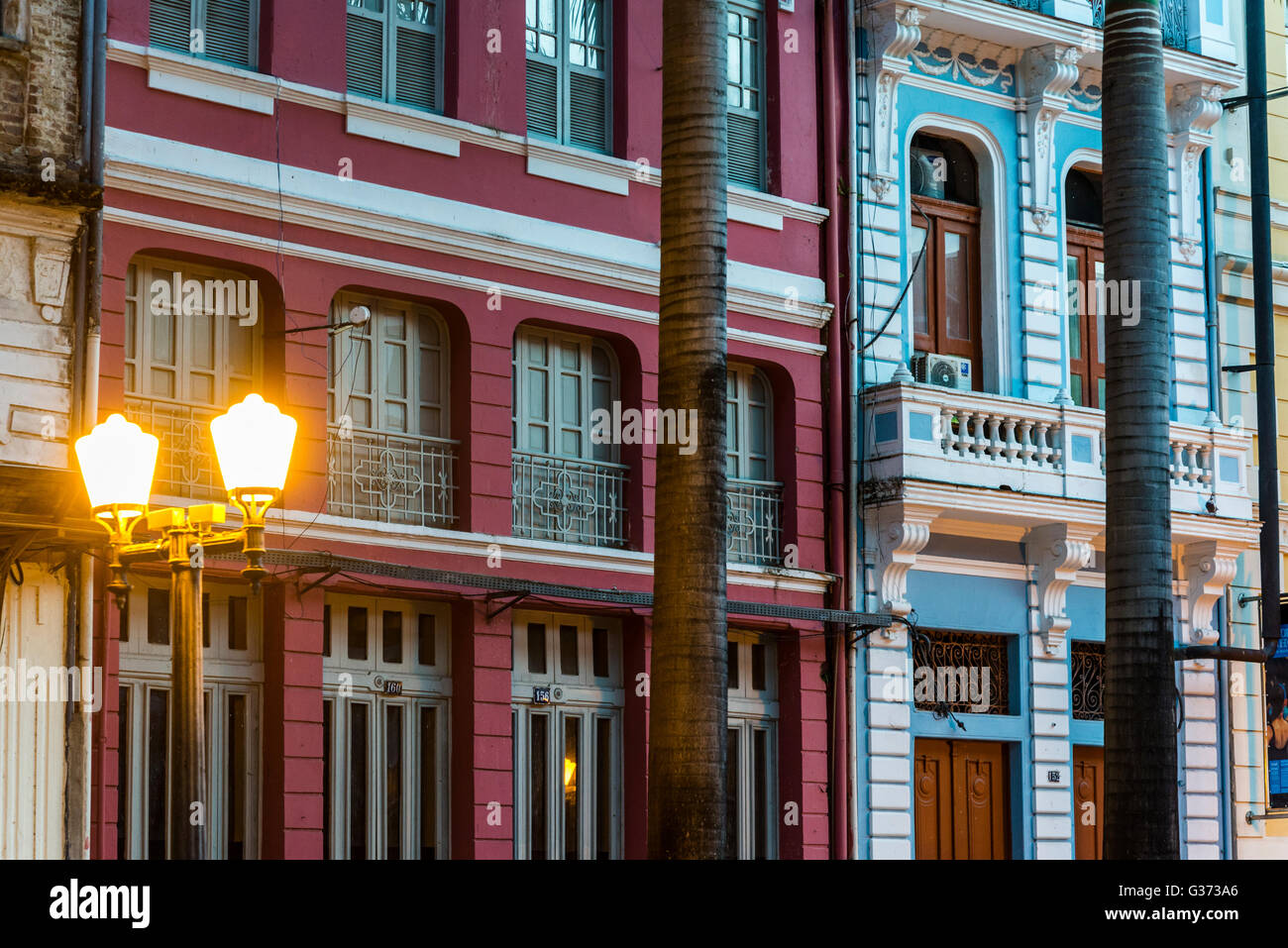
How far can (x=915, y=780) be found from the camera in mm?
19859

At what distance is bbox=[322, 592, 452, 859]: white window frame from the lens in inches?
645

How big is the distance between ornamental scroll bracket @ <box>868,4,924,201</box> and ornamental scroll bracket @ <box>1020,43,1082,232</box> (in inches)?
63.9

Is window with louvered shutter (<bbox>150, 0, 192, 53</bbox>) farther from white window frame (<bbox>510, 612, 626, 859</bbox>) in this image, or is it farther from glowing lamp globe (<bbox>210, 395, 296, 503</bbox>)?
glowing lamp globe (<bbox>210, 395, 296, 503</bbox>)

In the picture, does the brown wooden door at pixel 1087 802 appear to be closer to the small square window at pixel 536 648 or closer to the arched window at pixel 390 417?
the small square window at pixel 536 648

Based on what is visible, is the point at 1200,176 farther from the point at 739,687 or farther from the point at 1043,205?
the point at 739,687

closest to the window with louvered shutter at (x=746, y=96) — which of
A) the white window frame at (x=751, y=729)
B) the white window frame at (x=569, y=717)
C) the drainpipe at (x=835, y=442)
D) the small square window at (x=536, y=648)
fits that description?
the drainpipe at (x=835, y=442)

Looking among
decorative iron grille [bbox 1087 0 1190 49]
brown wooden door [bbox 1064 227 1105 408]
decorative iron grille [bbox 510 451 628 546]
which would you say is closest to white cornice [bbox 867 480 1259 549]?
brown wooden door [bbox 1064 227 1105 408]

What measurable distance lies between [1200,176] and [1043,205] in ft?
8.62

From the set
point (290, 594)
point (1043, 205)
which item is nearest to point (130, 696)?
point (290, 594)

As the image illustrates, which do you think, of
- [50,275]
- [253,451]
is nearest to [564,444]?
[50,275]

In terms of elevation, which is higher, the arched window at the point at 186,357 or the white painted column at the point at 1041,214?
the white painted column at the point at 1041,214

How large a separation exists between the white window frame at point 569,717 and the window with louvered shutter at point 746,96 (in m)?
4.42

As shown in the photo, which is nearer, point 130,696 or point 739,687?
point 130,696

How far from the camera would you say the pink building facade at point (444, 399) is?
620 inches
